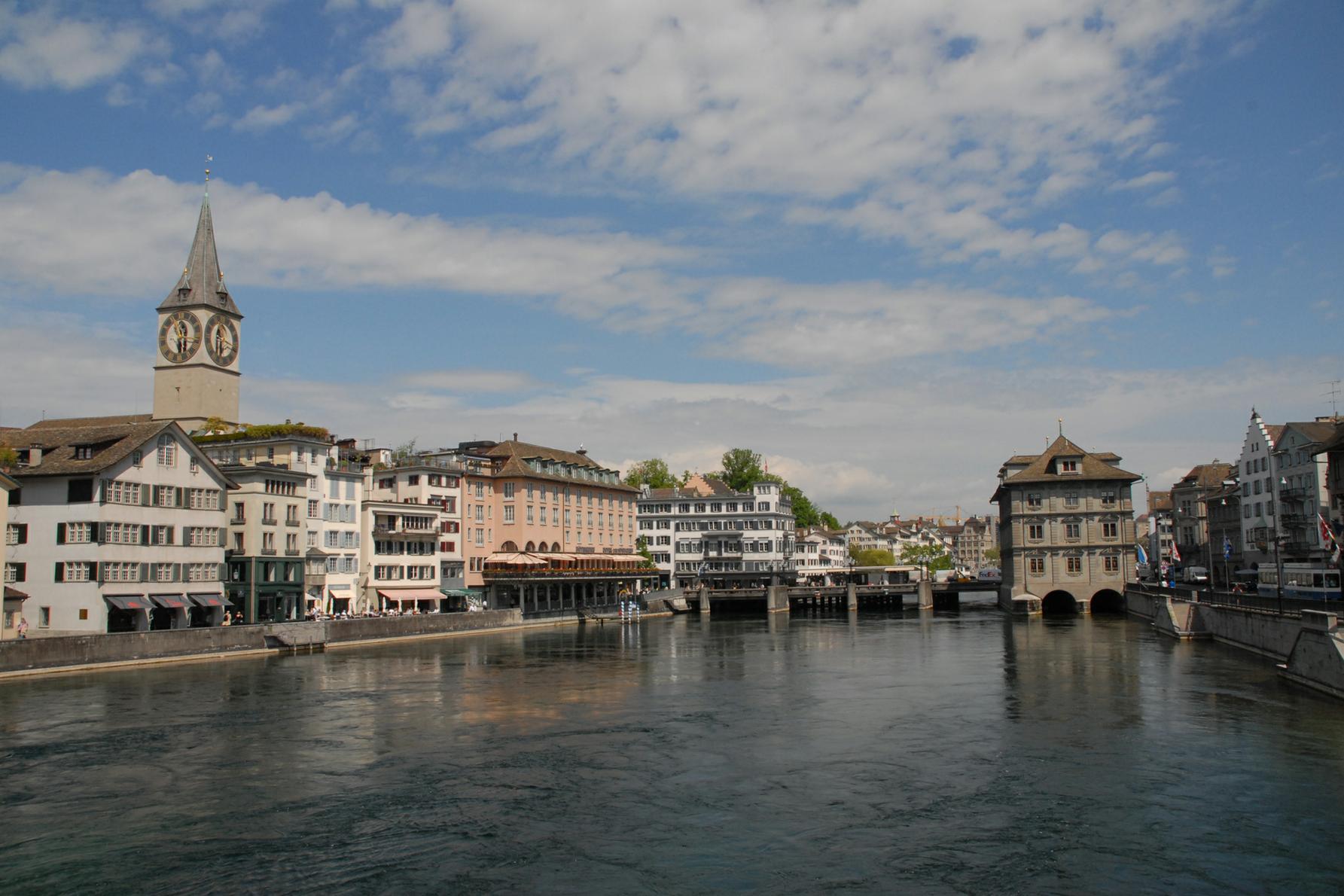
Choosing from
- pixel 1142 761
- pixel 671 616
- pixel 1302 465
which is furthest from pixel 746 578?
pixel 1142 761

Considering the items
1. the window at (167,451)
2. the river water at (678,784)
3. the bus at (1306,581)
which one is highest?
the window at (167,451)

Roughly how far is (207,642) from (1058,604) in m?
75.3

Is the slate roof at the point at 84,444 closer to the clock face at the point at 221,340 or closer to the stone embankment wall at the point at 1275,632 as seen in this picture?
the clock face at the point at 221,340

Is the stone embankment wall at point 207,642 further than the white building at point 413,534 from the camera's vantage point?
No

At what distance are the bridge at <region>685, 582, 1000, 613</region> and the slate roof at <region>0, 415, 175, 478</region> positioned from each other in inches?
2889

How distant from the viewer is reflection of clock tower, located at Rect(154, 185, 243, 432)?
107312 mm

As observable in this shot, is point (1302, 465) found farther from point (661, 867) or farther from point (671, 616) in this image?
point (661, 867)

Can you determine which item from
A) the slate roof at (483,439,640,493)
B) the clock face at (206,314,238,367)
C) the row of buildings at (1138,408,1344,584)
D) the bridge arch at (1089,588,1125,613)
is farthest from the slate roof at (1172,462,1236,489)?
the clock face at (206,314,238,367)

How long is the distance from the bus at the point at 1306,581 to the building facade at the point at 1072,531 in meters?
17.2

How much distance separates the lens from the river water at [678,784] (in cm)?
1994

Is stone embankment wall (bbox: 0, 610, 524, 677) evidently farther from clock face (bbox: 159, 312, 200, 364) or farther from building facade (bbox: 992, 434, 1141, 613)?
building facade (bbox: 992, 434, 1141, 613)

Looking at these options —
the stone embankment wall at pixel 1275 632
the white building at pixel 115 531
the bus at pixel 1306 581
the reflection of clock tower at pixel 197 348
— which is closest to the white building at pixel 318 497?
the white building at pixel 115 531

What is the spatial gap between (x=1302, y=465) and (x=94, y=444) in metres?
91.8

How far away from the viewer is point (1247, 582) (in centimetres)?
10362
